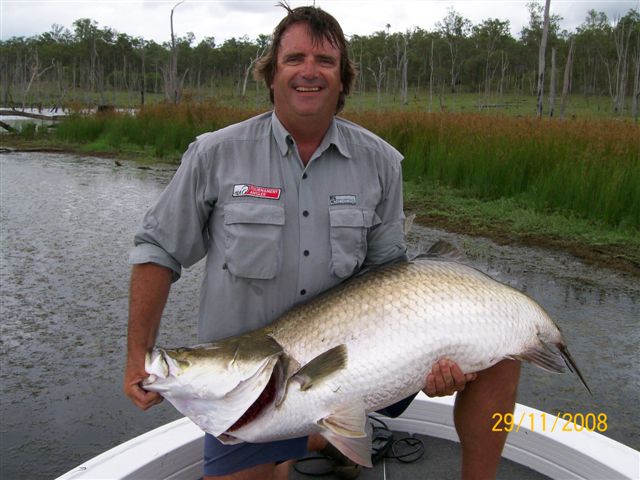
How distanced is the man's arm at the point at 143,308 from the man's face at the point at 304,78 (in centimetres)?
82

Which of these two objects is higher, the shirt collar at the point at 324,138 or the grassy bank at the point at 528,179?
the shirt collar at the point at 324,138

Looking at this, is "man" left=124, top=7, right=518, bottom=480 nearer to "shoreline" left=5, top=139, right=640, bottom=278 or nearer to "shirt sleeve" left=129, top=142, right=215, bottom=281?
"shirt sleeve" left=129, top=142, right=215, bottom=281

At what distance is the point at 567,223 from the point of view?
888 centimetres

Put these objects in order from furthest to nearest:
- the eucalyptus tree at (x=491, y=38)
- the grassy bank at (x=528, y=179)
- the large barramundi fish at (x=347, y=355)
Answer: the eucalyptus tree at (x=491, y=38)
the grassy bank at (x=528, y=179)
the large barramundi fish at (x=347, y=355)

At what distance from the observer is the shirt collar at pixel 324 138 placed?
8.47ft

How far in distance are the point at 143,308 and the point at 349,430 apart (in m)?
0.90

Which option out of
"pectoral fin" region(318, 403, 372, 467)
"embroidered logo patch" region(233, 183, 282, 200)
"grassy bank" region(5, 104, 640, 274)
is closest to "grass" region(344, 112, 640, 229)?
"grassy bank" region(5, 104, 640, 274)

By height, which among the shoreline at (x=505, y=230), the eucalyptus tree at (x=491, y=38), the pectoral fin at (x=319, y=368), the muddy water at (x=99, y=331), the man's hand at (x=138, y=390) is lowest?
the muddy water at (x=99, y=331)

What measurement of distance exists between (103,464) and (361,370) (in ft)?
3.96

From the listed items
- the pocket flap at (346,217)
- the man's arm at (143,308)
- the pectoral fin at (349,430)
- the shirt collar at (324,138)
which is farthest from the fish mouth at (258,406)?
the shirt collar at (324,138)

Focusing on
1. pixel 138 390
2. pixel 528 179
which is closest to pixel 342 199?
pixel 138 390

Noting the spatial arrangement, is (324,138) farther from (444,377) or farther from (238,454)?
(238,454)

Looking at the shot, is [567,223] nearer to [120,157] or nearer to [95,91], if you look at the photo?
[120,157]

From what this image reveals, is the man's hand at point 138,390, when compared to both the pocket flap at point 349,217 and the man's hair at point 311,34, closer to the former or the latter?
the pocket flap at point 349,217
